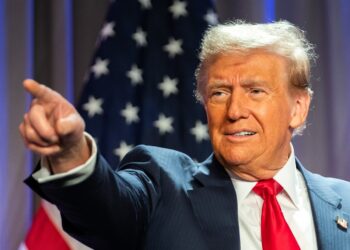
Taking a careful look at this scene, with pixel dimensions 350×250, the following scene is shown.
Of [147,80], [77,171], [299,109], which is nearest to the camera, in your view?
[77,171]

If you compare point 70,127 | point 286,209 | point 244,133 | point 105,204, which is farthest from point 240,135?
point 70,127

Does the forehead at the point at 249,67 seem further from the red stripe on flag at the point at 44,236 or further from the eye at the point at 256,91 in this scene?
the red stripe on flag at the point at 44,236

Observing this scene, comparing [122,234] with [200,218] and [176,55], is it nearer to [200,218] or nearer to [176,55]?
[200,218]

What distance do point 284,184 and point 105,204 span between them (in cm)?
65

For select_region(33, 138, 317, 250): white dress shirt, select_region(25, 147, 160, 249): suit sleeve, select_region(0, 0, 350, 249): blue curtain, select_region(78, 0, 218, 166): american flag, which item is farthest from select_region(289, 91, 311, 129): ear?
select_region(0, 0, 350, 249): blue curtain

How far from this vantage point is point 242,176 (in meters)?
1.57

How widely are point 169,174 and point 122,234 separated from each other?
278mm

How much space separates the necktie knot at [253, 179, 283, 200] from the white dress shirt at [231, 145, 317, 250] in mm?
10

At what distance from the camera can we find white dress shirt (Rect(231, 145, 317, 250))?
1.46m

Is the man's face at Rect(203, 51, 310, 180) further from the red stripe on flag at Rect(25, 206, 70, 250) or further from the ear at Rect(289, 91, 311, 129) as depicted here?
the red stripe on flag at Rect(25, 206, 70, 250)

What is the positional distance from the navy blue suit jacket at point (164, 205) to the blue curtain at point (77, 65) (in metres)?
0.68

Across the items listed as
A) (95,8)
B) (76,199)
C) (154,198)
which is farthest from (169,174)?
(95,8)

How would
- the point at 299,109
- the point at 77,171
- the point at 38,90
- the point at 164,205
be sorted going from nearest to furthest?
the point at 38,90 < the point at 77,171 < the point at 164,205 < the point at 299,109

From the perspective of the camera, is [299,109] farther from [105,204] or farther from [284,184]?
[105,204]
